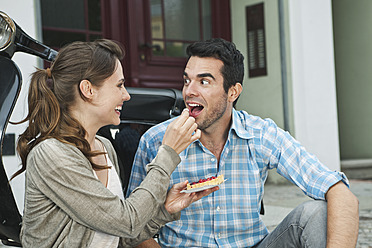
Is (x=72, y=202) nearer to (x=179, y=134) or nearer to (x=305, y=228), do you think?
(x=179, y=134)

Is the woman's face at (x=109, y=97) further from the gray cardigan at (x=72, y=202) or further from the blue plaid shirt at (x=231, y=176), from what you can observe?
the blue plaid shirt at (x=231, y=176)

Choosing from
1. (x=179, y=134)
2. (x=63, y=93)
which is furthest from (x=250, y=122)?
(x=63, y=93)

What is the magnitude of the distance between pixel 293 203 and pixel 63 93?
10.0 ft

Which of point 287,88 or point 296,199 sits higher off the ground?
point 287,88

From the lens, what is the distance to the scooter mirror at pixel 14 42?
176 cm

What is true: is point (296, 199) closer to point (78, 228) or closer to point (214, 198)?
point (214, 198)


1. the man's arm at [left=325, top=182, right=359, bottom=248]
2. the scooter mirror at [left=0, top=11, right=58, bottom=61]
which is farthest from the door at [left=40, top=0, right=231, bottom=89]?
the man's arm at [left=325, top=182, right=359, bottom=248]

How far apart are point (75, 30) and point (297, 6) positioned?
93.1 inches

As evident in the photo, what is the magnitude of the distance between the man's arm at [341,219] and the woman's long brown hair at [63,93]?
797 millimetres

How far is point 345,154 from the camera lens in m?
6.88

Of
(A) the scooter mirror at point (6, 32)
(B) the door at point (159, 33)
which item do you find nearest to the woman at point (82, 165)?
(A) the scooter mirror at point (6, 32)

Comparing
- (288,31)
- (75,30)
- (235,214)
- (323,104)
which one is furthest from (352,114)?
(235,214)

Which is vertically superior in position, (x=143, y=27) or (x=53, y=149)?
(x=143, y=27)

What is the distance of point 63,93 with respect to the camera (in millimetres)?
1560
